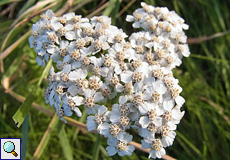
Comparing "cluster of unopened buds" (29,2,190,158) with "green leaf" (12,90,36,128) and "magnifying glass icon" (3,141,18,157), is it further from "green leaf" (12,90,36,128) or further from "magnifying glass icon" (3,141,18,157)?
"magnifying glass icon" (3,141,18,157)

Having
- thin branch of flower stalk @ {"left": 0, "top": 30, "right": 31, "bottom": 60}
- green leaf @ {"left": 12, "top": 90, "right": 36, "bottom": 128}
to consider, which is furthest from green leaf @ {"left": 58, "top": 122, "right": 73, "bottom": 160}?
thin branch of flower stalk @ {"left": 0, "top": 30, "right": 31, "bottom": 60}

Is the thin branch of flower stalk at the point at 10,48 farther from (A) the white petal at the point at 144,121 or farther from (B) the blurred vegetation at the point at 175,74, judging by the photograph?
(A) the white petal at the point at 144,121

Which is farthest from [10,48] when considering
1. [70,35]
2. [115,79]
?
[115,79]

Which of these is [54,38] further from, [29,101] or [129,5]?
[129,5]

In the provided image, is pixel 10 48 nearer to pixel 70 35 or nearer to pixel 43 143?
pixel 70 35

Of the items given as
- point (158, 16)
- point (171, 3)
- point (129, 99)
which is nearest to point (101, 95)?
point (129, 99)

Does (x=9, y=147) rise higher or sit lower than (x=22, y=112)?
lower

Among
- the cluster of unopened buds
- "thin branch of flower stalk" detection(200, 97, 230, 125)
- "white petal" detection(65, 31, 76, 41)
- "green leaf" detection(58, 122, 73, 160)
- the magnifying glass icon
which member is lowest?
the magnifying glass icon
